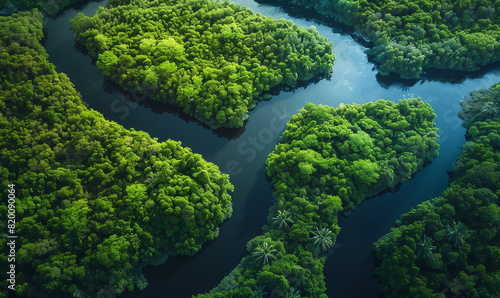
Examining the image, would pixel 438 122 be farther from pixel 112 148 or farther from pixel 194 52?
pixel 112 148

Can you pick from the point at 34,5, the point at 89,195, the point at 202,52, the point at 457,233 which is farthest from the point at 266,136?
the point at 34,5

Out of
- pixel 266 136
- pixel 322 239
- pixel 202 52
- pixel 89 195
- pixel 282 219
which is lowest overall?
pixel 89 195

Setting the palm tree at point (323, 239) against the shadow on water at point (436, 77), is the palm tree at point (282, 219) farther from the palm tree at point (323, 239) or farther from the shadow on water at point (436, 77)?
the shadow on water at point (436, 77)

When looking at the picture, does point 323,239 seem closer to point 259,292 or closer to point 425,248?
point 259,292

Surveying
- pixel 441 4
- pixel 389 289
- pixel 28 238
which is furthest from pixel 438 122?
pixel 28 238

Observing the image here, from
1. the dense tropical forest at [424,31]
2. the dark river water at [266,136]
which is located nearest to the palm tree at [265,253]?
the dark river water at [266,136]

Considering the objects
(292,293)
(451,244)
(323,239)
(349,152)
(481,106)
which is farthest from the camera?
(481,106)

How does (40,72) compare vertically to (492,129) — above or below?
below

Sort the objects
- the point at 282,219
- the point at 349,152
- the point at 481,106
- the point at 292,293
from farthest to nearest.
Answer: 1. the point at 481,106
2. the point at 349,152
3. the point at 282,219
4. the point at 292,293
